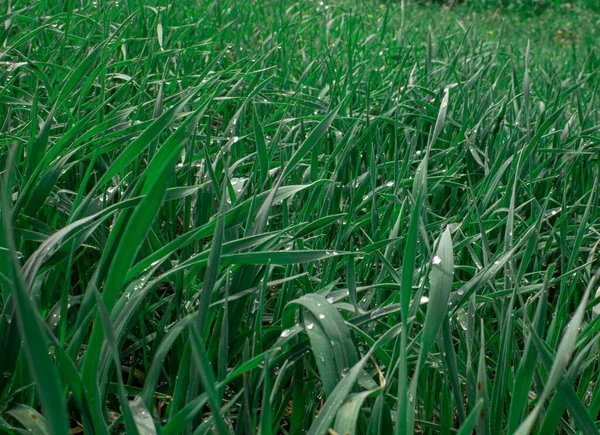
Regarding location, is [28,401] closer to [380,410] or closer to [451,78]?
[380,410]

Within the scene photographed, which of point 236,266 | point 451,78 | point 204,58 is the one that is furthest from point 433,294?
point 451,78

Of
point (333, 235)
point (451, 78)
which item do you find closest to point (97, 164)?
point (333, 235)

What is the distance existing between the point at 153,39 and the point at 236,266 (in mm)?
1123

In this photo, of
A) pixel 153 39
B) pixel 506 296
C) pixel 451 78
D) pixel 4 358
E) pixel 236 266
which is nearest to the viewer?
pixel 4 358

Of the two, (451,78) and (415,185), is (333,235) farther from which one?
(451,78)

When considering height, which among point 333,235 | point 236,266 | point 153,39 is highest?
point 153,39

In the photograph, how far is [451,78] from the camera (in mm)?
2488

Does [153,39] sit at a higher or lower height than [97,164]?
higher

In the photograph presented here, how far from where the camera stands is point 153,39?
184cm

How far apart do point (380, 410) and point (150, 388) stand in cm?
26

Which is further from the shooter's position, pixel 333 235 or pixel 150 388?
pixel 333 235

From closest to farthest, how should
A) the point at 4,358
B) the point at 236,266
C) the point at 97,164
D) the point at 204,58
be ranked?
1. the point at 4,358
2. the point at 236,266
3. the point at 97,164
4. the point at 204,58

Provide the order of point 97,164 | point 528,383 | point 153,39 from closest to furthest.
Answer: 1. point 528,383
2. point 97,164
3. point 153,39

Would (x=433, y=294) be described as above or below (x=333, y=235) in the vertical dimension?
above
